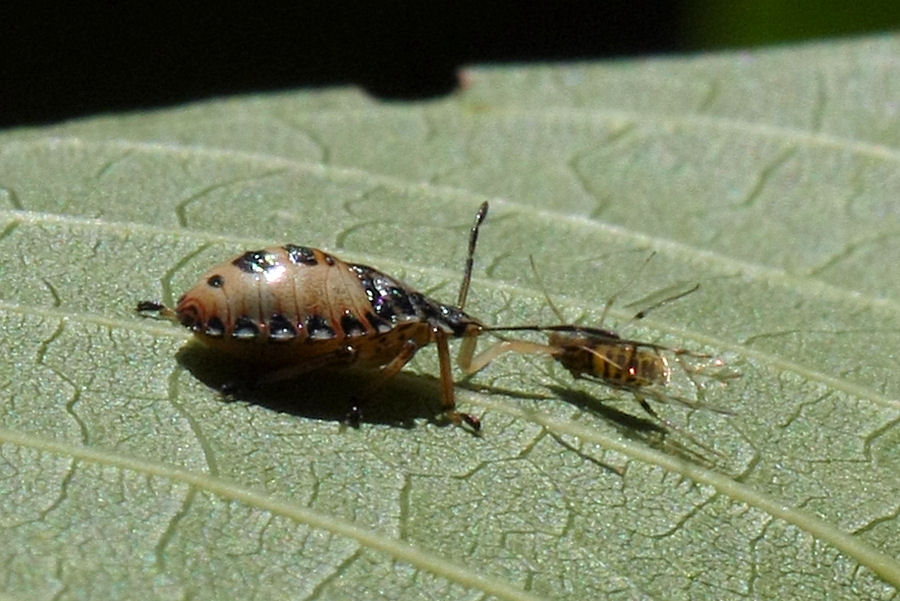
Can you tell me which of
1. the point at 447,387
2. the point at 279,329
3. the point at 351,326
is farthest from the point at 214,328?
the point at 447,387

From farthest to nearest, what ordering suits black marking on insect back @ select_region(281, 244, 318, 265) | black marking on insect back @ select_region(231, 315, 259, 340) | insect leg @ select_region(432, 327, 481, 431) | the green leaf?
1. insect leg @ select_region(432, 327, 481, 431)
2. black marking on insect back @ select_region(281, 244, 318, 265)
3. black marking on insect back @ select_region(231, 315, 259, 340)
4. the green leaf

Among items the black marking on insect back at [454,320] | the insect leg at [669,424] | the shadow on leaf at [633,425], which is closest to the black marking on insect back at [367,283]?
the black marking on insect back at [454,320]

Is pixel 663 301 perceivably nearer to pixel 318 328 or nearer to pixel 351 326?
pixel 351 326

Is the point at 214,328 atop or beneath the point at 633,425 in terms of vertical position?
atop

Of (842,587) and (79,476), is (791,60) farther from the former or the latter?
(79,476)

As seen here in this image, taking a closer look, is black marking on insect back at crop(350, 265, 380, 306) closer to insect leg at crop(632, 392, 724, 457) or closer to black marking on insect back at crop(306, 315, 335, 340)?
black marking on insect back at crop(306, 315, 335, 340)

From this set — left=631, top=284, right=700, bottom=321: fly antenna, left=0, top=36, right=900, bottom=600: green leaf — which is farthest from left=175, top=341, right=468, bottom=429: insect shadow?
left=631, top=284, right=700, bottom=321: fly antenna
